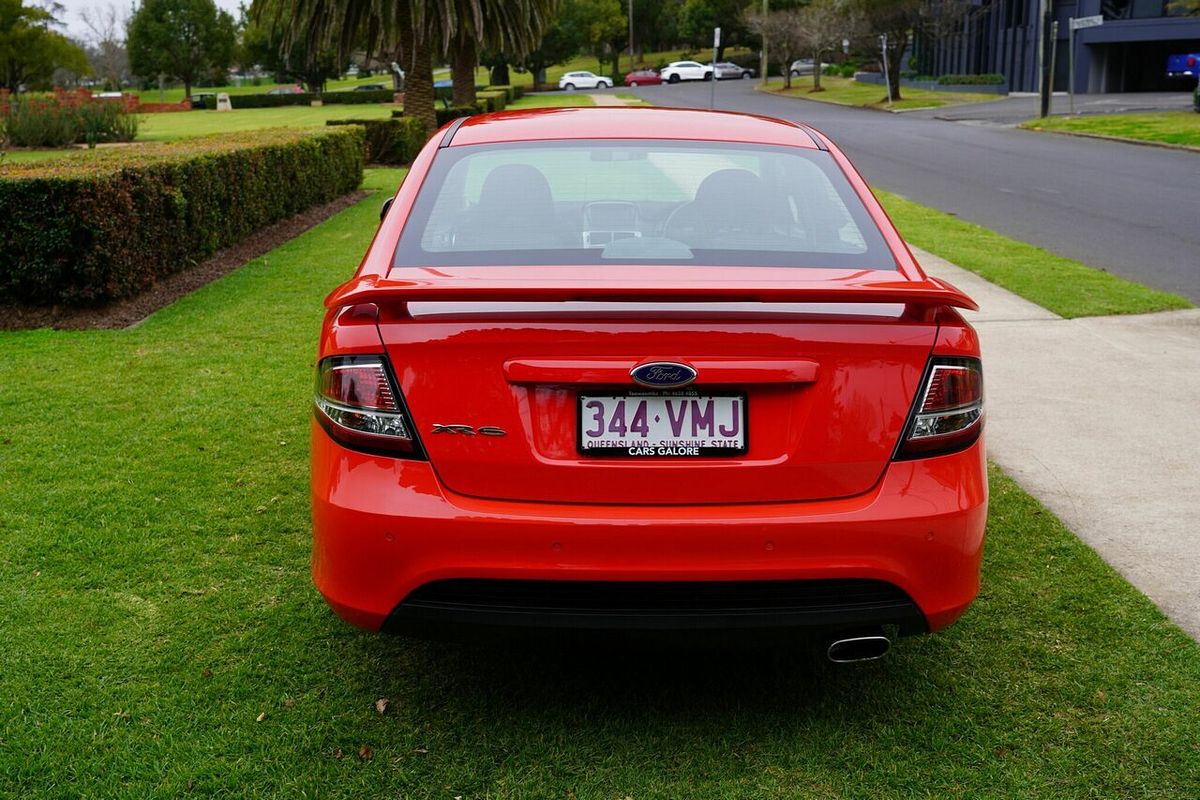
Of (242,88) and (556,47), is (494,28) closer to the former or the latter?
(556,47)

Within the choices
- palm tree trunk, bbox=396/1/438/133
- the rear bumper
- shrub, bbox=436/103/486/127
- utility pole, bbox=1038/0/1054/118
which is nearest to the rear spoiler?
the rear bumper

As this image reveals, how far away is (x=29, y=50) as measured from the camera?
65.6 m

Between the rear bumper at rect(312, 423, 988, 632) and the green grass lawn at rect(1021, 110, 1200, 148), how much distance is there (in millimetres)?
25986

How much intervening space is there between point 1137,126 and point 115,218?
28.6 meters

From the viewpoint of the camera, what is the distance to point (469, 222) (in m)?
3.44

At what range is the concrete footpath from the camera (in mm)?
4473

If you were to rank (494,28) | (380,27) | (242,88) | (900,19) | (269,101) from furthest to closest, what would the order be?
(242,88) → (269,101) → (900,19) → (494,28) → (380,27)

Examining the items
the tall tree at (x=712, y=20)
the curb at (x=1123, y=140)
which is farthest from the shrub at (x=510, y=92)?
the tall tree at (x=712, y=20)

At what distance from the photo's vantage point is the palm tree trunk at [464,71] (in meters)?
31.7

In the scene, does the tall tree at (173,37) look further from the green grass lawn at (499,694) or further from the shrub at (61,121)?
the green grass lawn at (499,694)

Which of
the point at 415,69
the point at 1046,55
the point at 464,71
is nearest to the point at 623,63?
the point at 464,71

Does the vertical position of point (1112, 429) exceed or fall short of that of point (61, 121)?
it falls short

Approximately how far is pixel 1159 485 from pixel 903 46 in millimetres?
51555

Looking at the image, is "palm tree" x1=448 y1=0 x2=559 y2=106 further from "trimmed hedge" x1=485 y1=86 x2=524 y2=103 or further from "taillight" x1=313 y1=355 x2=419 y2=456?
"taillight" x1=313 y1=355 x2=419 y2=456
